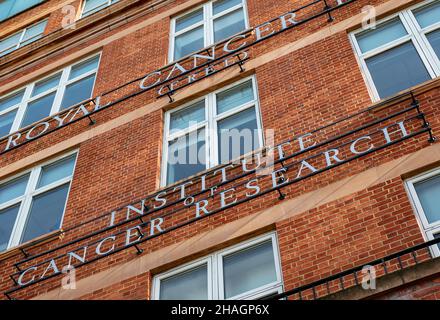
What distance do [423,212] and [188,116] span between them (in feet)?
20.2

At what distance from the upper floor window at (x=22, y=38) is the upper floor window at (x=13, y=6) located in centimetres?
115

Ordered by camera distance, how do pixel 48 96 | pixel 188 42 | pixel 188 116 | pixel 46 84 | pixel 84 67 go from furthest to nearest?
pixel 46 84
pixel 84 67
pixel 48 96
pixel 188 42
pixel 188 116

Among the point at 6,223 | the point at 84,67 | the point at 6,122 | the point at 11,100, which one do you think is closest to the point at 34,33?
the point at 11,100

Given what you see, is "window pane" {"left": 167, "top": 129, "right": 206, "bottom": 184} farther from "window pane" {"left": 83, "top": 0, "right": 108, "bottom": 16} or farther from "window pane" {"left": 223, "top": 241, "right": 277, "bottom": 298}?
"window pane" {"left": 83, "top": 0, "right": 108, "bottom": 16}

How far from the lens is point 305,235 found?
1024 cm

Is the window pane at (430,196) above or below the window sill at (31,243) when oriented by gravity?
below

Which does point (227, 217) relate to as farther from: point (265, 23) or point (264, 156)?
point (265, 23)

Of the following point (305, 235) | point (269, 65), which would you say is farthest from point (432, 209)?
point (269, 65)

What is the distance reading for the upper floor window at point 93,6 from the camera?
21188 mm

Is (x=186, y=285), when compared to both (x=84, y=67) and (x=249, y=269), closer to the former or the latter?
(x=249, y=269)

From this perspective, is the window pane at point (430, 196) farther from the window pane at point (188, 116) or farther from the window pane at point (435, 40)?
the window pane at point (188, 116)

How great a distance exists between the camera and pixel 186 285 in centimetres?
1082

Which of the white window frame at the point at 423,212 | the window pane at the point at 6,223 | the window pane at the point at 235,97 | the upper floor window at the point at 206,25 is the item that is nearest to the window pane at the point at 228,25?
the upper floor window at the point at 206,25

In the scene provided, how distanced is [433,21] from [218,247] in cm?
605
